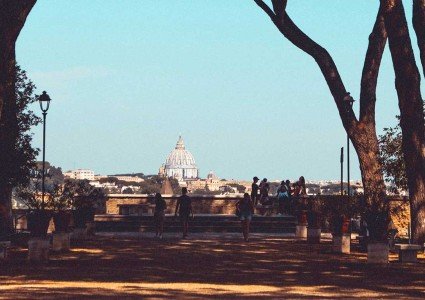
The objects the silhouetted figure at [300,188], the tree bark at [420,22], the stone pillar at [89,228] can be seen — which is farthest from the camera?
the silhouetted figure at [300,188]

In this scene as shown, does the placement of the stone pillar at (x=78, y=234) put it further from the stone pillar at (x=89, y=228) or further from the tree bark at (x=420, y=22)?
the tree bark at (x=420, y=22)

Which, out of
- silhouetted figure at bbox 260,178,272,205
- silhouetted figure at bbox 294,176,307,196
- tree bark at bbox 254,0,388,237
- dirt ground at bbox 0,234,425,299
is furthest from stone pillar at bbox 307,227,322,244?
silhouetted figure at bbox 260,178,272,205

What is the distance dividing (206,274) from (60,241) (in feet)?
31.6

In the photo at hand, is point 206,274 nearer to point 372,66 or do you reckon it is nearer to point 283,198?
point 372,66

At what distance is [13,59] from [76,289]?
14986mm

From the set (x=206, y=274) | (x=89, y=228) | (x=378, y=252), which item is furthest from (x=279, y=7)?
(x=206, y=274)

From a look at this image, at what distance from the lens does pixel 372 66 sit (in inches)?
1451

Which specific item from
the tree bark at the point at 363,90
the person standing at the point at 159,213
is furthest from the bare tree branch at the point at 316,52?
the person standing at the point at 159,213

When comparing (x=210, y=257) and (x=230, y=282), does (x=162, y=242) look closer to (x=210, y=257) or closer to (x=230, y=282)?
(x=210, y=257)

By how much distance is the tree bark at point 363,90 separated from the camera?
35.5 m

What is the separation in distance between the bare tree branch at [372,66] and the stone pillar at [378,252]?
28.2 feet

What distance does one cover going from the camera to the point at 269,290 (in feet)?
64.2

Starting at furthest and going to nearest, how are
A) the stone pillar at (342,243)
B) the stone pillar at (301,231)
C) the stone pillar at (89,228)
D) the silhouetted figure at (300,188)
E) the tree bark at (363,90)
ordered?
the silhouetted figure at (300,188), the stone pillar at (301,231), the stone pillar at (89,228), the tree bark at (363,90), the stone pillar at (342,243)

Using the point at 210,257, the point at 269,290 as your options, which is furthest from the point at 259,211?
the point at 269,290
